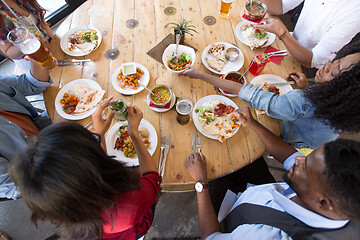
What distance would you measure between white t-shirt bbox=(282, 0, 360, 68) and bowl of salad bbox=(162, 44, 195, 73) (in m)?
1.31

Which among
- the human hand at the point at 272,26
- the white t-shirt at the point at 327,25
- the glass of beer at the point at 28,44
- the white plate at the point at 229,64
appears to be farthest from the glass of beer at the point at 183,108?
the white t-shirt at the point at 327,25

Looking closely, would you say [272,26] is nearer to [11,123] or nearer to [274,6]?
[274,6]

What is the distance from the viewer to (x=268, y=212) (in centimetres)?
127

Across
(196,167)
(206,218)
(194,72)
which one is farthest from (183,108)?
(206,218)

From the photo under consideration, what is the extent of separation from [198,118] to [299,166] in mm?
845

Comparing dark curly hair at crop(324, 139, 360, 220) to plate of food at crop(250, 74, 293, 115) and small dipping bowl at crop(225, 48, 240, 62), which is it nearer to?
plate of food at crop(250, 74, 293, 115)

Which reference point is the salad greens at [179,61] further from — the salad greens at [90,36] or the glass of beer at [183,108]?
the salad greens at [90,36]

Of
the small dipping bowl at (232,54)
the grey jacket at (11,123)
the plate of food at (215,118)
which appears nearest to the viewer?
the grey jacket at (11,123)

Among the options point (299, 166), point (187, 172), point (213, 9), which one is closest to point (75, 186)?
point (187, 172)

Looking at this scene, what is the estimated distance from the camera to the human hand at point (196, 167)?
153 centimetres

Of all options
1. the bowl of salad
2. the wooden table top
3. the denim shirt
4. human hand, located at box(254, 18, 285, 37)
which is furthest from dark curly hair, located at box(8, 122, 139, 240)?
human hand, located at box(254, 18, 285, 37)

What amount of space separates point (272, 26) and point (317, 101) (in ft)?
3.35

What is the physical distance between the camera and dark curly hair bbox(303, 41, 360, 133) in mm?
1313

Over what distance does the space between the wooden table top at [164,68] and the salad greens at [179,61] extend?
80 mm
